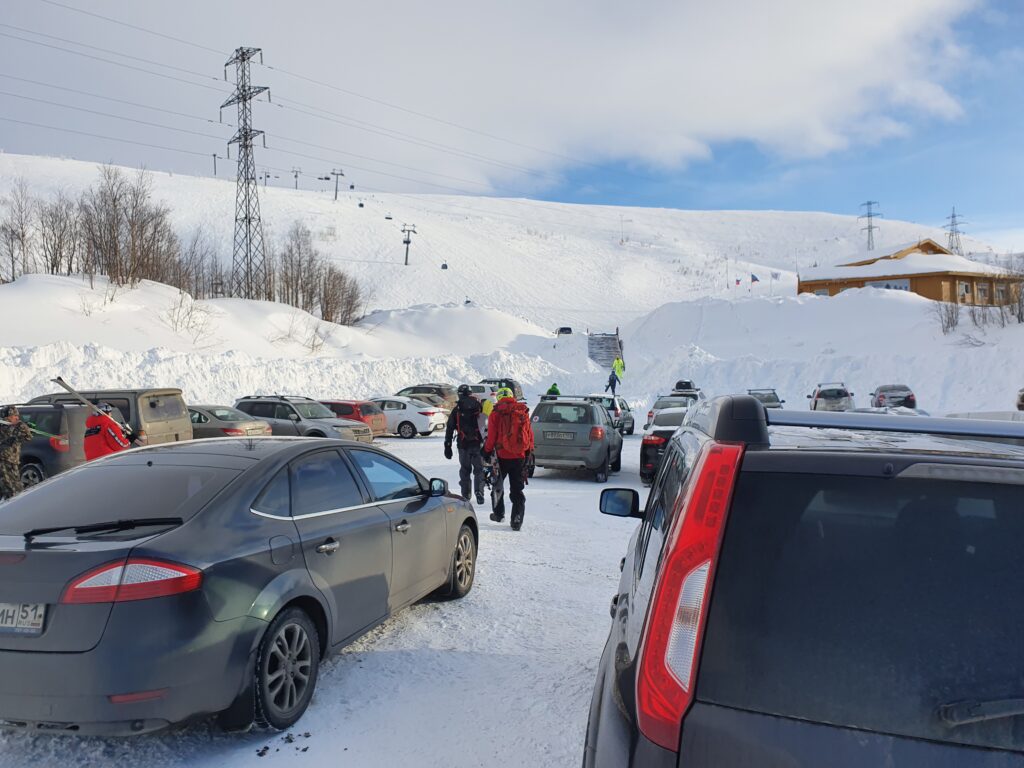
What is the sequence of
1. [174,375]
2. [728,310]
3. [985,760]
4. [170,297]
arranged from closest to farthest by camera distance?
[985,760]
[174,375]
[170,297]
[728,310]

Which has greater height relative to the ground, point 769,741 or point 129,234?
point 129,234

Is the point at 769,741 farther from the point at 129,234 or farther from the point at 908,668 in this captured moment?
the point at 129,234

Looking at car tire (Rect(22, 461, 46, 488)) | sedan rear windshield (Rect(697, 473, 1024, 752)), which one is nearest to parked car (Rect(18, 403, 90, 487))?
car tire (Rect(22, 461, 46, 488))

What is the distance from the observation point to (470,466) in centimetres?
1072

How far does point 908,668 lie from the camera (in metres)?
1.57

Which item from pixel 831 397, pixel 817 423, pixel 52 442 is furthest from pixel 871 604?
pixel 831 397

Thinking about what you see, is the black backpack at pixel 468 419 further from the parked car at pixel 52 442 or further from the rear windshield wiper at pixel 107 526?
the rear windshield wiper at pixel 107 526

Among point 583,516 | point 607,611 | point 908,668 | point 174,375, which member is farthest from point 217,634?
point 174,375

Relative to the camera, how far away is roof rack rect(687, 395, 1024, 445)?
1.96 metres

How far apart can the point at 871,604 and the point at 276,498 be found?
3368 mm

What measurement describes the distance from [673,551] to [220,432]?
51.3ft

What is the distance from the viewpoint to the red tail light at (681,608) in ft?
5.55

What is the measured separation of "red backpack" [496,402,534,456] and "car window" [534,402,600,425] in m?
4.78

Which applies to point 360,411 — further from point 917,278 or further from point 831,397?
point 917,278
